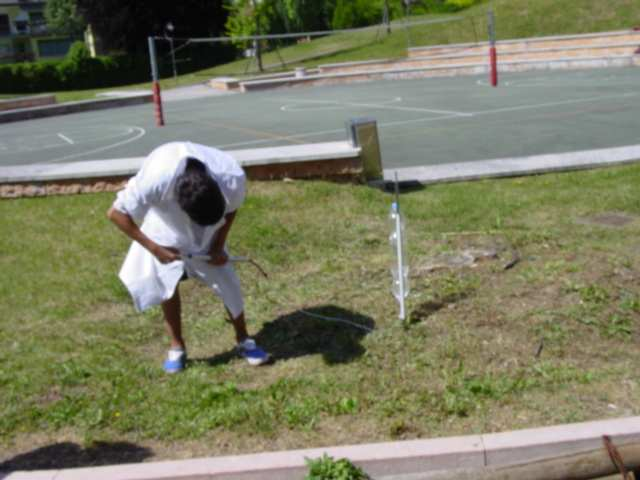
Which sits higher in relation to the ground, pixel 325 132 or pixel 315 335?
pixel 315 335

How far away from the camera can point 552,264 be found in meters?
5.98

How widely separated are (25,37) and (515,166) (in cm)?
9156

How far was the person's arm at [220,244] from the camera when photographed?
4.75m

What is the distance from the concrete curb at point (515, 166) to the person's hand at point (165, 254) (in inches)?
184

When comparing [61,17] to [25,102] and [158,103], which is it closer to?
[25,102]

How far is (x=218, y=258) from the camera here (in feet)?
15.7

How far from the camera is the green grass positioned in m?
34.6

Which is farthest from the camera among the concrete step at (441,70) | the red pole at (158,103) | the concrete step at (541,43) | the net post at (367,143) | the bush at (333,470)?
the concrete step at (541,43)

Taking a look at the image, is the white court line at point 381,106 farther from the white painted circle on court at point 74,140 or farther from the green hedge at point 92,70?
the green hedge at point 92,70

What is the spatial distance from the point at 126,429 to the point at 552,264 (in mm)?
3164

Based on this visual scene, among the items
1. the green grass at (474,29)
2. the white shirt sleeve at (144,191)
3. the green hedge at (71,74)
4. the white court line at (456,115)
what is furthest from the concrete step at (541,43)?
the white shirt sleeve at (144,191)

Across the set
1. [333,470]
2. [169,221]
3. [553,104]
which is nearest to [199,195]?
[169,221]

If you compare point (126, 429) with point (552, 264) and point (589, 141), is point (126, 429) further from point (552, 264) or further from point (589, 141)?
point (589, 141)

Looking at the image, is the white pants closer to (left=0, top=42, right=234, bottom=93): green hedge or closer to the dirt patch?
the dirt patch
